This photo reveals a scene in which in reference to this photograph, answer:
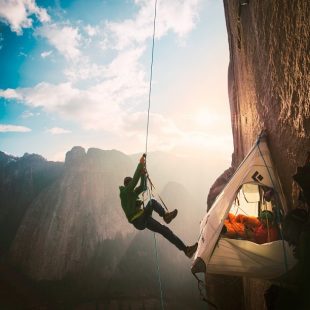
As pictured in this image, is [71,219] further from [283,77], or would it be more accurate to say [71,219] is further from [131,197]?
[283,77]

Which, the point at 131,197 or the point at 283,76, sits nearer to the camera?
the point at 283,76

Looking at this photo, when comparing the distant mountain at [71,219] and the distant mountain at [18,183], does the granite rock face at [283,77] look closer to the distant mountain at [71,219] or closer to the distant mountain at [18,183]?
the distant mountain at [71,219]

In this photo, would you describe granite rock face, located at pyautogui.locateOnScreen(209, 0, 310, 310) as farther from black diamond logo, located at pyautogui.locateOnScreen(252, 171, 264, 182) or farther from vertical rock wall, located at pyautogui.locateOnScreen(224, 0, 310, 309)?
black diamond logo, located at pyautogui.locateOnScreen(252, 171, 264, 182)

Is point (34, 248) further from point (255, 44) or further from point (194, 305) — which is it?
point (255, 44)

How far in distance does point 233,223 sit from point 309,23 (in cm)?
398

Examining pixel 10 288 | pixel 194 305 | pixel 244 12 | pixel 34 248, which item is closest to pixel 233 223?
pixel 244 12

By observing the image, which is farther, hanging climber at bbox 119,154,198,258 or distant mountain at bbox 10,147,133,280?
distant mountain at bbox 10,147,133,280

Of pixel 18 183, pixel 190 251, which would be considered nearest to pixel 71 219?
pixel 18 183

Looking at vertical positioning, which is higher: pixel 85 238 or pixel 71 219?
pixel 71 219

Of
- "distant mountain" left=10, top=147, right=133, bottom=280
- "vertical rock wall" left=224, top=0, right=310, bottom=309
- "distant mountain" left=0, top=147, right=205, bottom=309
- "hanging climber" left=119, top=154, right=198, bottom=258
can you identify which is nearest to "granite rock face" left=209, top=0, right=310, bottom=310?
"vertical rock wall" left=224, top=0, right=310, bottom=309

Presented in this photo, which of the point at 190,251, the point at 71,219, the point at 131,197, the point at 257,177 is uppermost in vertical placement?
the point at 257,177

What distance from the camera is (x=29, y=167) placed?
5209cm

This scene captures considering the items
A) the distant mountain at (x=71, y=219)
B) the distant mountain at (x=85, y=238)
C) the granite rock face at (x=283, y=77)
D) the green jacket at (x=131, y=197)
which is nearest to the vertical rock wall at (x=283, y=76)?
the granite rock face at (x=283, y=77)

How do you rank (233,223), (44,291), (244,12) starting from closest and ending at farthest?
(233,223) < (244,12) < (44,291)
